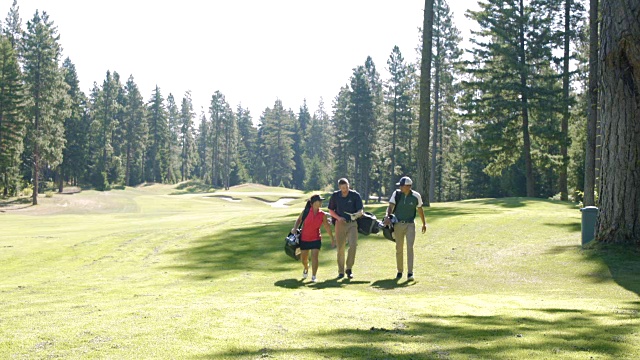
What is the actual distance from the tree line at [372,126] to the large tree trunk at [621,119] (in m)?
12.2

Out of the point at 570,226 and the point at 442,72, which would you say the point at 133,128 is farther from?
the point at 570,226

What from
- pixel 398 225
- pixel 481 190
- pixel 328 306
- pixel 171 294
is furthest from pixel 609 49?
pixel 481 190

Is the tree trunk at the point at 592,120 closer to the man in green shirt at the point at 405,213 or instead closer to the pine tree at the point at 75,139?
the man in green shirt at the point at 405,213

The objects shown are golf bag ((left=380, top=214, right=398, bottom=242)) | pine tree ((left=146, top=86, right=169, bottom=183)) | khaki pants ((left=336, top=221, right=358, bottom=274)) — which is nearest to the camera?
golf bag ((left=380, top=214, right=398, bottom=242))

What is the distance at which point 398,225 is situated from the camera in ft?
41.2

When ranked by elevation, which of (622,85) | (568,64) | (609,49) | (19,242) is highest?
(568,64)

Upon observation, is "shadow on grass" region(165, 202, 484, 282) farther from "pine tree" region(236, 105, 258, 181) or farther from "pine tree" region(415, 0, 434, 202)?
"pine tree" region(236, 105, 258, 181)

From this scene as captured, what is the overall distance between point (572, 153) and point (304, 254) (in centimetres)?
4024

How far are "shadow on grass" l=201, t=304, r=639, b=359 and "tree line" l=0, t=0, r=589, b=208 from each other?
19015mm

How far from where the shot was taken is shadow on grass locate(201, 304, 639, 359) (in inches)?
211

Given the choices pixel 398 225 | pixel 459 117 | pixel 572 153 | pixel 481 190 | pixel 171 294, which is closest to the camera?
pixel 171 294

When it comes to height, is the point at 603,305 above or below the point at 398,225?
below

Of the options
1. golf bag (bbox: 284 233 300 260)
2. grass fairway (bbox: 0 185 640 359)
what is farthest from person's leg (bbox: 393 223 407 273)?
golf bag (bbox: 284 233 300 260)

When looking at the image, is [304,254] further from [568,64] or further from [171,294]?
[568,64]
